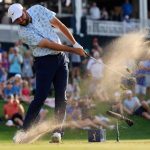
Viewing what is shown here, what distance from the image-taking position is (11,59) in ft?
84.6

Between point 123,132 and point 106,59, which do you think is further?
point 106,59

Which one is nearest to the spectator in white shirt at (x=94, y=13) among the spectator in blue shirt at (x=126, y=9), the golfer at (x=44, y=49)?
the spectator in blue shirt at (x=126, y=9)

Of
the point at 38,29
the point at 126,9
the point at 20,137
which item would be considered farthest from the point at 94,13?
the point at 20,137

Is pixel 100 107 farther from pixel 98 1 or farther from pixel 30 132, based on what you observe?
pixel 98 1

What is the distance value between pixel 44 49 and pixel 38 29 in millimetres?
344

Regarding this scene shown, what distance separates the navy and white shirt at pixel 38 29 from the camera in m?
12.1

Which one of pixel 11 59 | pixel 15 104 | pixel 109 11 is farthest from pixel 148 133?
pixel 109 11

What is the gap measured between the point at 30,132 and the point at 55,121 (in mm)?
436

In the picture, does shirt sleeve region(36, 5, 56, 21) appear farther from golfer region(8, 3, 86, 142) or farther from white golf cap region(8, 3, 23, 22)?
white golf cap region(8, 3, 23, 22)

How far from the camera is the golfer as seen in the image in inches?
473

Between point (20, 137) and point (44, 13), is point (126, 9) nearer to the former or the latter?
point (44, 13)

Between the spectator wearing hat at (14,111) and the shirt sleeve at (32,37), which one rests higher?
the shirt sleeve at (32,37)

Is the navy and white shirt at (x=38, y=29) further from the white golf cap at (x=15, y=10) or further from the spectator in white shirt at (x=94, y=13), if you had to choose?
the spectator in white shirt at (x=94, y=13)

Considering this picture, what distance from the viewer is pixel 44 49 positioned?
12.2 m
